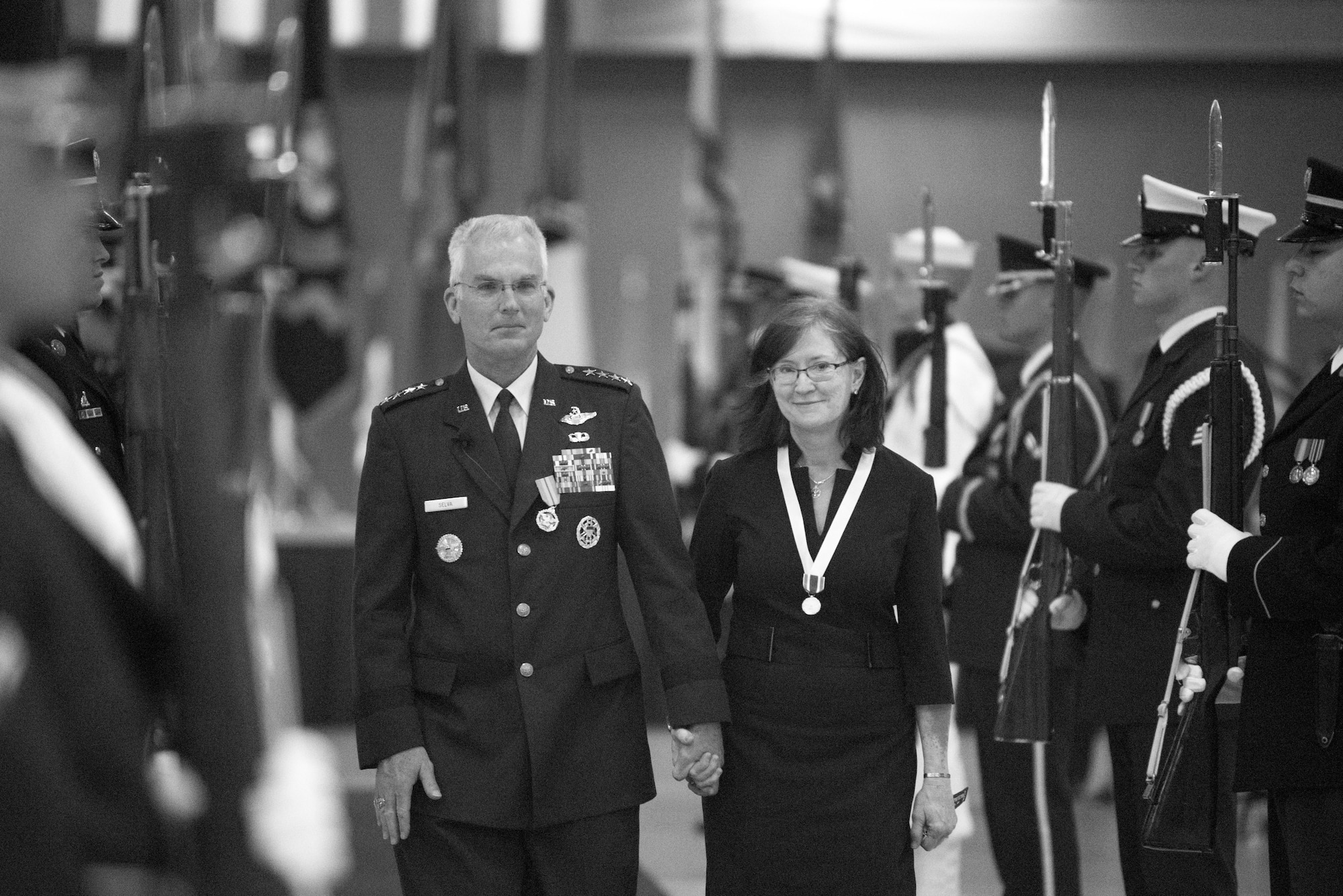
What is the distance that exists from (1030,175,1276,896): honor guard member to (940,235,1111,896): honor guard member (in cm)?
26

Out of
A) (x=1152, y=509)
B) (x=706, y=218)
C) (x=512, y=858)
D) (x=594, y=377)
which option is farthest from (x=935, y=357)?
(x=706, y=218)

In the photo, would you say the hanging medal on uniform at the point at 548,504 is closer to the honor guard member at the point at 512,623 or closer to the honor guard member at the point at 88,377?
the honor guard member at the point at 512,623

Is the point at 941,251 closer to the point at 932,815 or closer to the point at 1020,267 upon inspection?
the point at 1020,267

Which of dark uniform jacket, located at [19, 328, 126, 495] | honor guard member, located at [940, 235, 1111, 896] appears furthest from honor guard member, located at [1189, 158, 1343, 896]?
dark uniform jacket, located at [19, 328, 126, 495]

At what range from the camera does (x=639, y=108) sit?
795 cm

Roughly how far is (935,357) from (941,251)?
1099 mm

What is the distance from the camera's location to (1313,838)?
2.51 meters

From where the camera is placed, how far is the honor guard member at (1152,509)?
294 centimetres

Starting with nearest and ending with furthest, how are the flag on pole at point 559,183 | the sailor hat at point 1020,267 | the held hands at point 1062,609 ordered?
the held hands at point 1062,609, the sailor hat at point 1020,267, the flag on pole at point 559,183

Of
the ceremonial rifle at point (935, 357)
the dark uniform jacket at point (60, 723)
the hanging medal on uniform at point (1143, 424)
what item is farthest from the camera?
the ceremonial rifle at point (935, 357)

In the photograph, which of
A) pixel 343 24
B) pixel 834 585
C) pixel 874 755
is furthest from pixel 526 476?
pixel 343 24

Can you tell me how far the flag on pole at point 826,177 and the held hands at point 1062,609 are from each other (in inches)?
170

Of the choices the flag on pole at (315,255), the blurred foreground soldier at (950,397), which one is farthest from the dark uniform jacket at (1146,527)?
the flag on pole at (315,255)

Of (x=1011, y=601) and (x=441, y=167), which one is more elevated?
(x=441, y=167)
